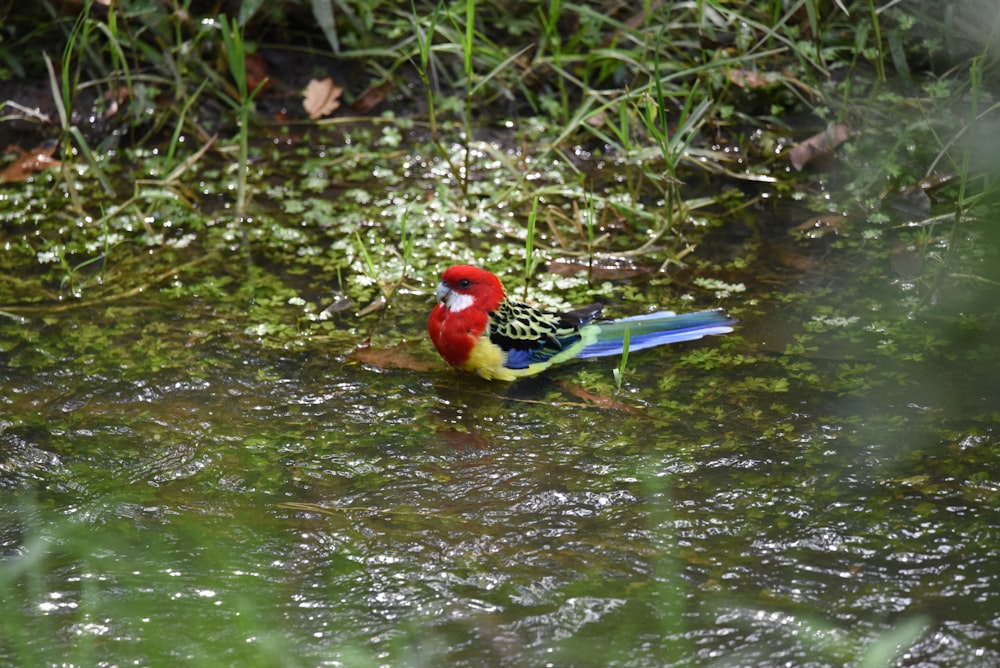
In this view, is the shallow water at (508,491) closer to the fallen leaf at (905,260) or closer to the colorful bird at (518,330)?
the colorful bird at (518,330)

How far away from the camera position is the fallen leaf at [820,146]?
5.45 m

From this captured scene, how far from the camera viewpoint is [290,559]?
302 cm

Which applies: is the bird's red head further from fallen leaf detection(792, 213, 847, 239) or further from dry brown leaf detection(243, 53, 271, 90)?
dry brown leaf detection(243, 53, 271, 90)

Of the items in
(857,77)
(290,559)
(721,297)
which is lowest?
(290,559)

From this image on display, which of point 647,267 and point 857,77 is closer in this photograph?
point 647,267

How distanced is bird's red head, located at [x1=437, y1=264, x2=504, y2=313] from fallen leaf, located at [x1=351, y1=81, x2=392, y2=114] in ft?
8.24

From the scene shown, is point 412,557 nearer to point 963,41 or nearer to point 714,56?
point 714,56

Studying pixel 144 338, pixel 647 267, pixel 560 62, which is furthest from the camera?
pixel 560 62

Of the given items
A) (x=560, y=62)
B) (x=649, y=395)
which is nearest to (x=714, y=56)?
(x=560, y=62)

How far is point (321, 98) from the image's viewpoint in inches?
246

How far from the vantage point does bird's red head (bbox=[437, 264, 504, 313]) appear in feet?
13.2

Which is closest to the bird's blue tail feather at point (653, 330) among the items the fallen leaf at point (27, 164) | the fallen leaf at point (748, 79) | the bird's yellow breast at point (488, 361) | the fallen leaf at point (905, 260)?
the bird's yellow breast at point (488, 361)

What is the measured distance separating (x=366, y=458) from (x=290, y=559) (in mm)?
592

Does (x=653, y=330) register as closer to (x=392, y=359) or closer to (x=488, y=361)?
(x=488, y=361)
